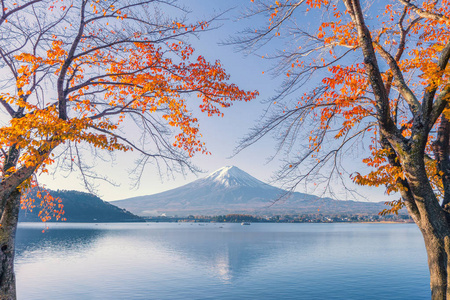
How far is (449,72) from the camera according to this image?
7.37m

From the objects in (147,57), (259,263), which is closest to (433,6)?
(147,57)

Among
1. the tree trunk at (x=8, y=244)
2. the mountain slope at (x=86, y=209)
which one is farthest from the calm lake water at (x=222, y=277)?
the mountain slope at (x=86, y=209)

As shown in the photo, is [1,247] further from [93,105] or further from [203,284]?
[203,284]

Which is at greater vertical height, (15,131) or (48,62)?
(48,62)

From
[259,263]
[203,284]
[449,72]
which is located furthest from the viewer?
[259,263]

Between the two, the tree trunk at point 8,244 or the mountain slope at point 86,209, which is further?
the mountain slope at point 86,209

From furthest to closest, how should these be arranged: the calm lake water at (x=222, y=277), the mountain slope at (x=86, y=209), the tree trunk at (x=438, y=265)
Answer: the mountain slope at (x=86, y=209) → the calm lake water at (x=222, y=277) → the tree trunk at (x=438, y=265)

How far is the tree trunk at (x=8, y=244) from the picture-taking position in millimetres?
9016

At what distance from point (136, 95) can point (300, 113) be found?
4.62 metres

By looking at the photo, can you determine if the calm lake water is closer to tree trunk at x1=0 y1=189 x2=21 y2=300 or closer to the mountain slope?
tree trunk at x1=0 y1=189 x2=21 y2=300

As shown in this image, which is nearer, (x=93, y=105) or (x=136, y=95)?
(x=136, y=95)

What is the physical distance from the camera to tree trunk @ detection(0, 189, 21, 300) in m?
9.02

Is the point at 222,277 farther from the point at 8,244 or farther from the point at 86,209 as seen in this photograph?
the point at 86,209

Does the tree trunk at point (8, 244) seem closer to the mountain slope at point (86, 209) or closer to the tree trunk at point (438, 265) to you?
the tree trunk at point (438, 265)
